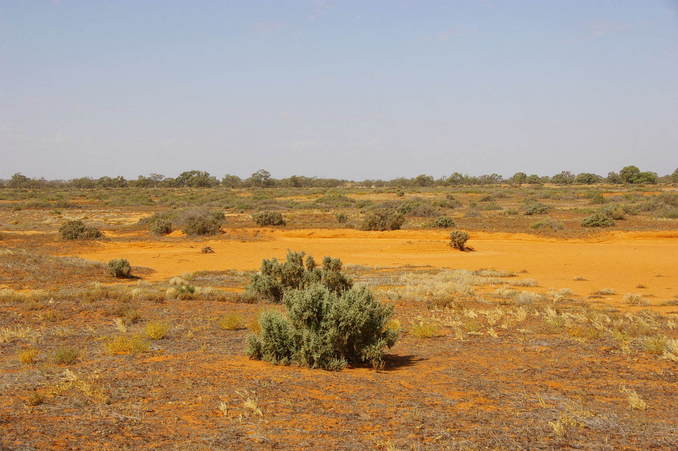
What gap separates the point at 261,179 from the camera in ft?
399

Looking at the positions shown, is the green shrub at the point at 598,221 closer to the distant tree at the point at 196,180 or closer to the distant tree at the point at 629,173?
the distant tree at the point at 629,173

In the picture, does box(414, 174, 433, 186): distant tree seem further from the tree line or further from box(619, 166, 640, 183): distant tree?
box(619, 166, 640, 183): distant tree

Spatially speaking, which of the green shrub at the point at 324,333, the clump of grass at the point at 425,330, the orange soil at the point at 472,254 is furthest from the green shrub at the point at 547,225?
the green shrub at the point at 324,333

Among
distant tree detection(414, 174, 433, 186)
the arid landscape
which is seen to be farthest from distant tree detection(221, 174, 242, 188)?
the arid landscape

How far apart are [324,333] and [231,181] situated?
12047 centimetres

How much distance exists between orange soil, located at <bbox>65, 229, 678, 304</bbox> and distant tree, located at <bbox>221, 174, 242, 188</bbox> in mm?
87375

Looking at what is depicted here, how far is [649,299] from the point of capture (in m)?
17.3

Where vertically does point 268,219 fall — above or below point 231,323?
above

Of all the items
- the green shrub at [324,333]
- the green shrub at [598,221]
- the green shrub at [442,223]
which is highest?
the green shrub at [598,221]

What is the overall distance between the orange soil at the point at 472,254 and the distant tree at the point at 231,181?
287 feet

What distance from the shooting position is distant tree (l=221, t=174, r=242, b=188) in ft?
411

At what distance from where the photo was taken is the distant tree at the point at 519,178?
114 meters

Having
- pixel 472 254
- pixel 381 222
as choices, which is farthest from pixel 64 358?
pixel 381 222

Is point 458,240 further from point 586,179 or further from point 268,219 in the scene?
point 586,179
